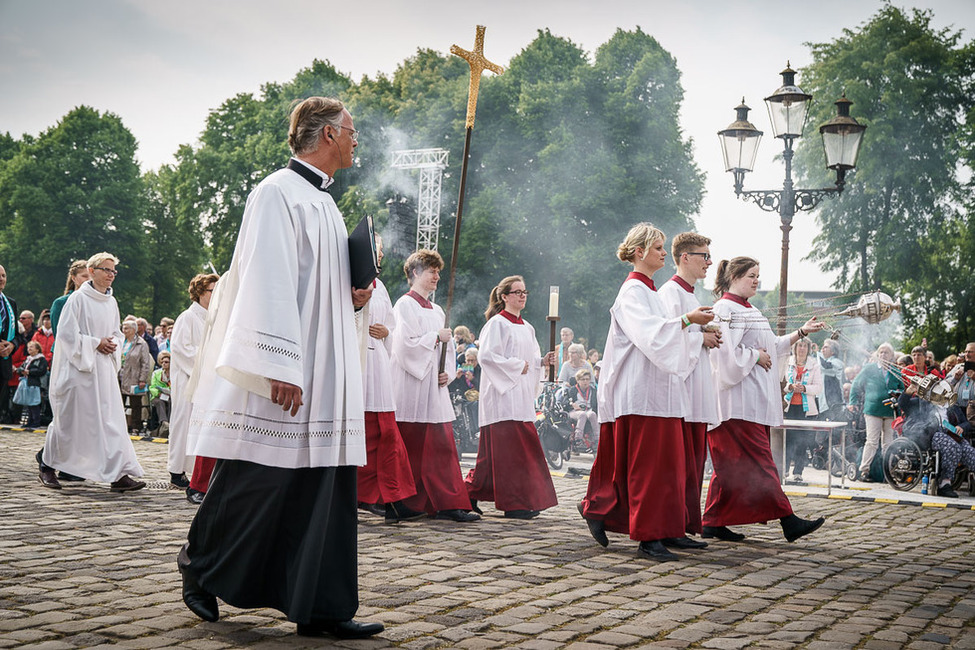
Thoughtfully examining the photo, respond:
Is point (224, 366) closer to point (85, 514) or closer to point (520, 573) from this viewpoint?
point (520, 573)

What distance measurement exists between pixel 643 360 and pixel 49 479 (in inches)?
235

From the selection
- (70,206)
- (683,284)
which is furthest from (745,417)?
(70,206)

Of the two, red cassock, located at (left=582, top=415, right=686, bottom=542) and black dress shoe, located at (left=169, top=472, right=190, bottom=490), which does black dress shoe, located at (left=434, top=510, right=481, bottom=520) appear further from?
black dress shoe, located at (left=169, top=472, right=190, bottom=490)

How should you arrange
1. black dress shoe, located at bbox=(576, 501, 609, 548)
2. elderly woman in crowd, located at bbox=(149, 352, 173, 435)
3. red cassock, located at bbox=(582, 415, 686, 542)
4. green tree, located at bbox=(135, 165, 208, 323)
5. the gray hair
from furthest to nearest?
1. green tree, located at bbox=(135, 165, 208, 323)
2. elderly woman in crowd, located at bbox=(149, 352, 173, 435)
3. black dress shoe, located at bbox=(576, 501, 609, 548)
4. red cassock, located at bbox=(582, 415, 686, 542)
5. the gray hair

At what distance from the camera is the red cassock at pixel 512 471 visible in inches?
349

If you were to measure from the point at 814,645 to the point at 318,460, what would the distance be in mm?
2266

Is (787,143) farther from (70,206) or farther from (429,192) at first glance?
(70,206)

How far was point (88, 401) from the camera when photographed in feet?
32.1

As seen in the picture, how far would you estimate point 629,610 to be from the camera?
5.04 meters

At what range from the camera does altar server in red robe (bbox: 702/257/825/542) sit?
7613 millimetres

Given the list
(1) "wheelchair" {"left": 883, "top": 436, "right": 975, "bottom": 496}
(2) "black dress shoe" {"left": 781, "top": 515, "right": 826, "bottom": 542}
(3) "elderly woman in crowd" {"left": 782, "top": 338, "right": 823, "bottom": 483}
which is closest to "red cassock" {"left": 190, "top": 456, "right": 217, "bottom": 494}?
(2) "black dress shoe" {"left": 781, "top": 515, "right": 826, "bottom": 542}

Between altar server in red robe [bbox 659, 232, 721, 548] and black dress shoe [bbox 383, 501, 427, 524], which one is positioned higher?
altar server in red robe [bbox 659, 232, 721, 548]

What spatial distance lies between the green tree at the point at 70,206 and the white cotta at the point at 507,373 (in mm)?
37986

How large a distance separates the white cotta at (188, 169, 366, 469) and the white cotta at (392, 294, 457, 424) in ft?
14.4
